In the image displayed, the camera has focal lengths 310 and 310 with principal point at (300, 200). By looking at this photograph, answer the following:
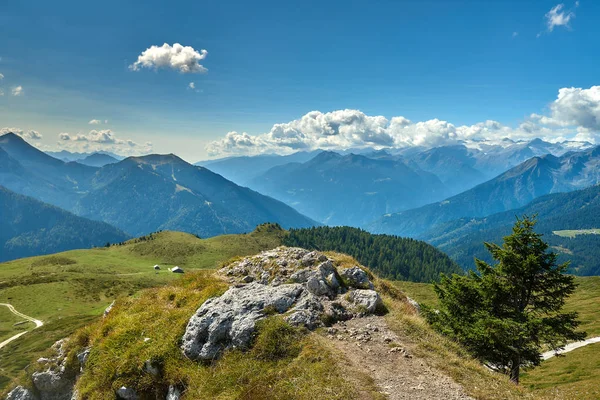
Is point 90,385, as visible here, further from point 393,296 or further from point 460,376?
point 393,296

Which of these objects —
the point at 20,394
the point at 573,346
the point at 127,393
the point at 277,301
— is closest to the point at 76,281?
the point at 20,394

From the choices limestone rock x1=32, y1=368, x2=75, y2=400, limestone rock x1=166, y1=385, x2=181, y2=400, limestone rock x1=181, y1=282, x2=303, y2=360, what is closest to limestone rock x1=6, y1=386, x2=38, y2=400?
limestone rock x1=32, y1=368, x2=75, y2=400

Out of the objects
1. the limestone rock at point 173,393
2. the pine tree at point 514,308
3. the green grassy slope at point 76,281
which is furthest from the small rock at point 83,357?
the green grassy slope at point 76,281

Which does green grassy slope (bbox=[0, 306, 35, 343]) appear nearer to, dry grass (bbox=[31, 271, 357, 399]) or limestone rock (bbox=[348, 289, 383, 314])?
dry grass (bbox=[31, 271, 357, 399])

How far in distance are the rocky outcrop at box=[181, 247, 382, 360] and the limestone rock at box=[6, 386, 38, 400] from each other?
1394 centimetres

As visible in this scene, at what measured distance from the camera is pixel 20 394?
806 inches

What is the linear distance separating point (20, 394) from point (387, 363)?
79.4ft

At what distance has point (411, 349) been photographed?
13562mm

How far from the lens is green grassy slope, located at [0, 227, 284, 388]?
70.8m

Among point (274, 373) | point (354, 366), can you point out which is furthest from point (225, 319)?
point (354, 366)

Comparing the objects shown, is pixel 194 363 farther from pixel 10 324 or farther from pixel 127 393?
pixel 10 324

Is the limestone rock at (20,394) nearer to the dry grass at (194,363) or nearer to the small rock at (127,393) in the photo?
the dry grass at (194,363)

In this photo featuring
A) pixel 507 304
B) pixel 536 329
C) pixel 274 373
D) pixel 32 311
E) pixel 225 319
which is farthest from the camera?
pixel 32 311

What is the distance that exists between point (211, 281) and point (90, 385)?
7998 mm
